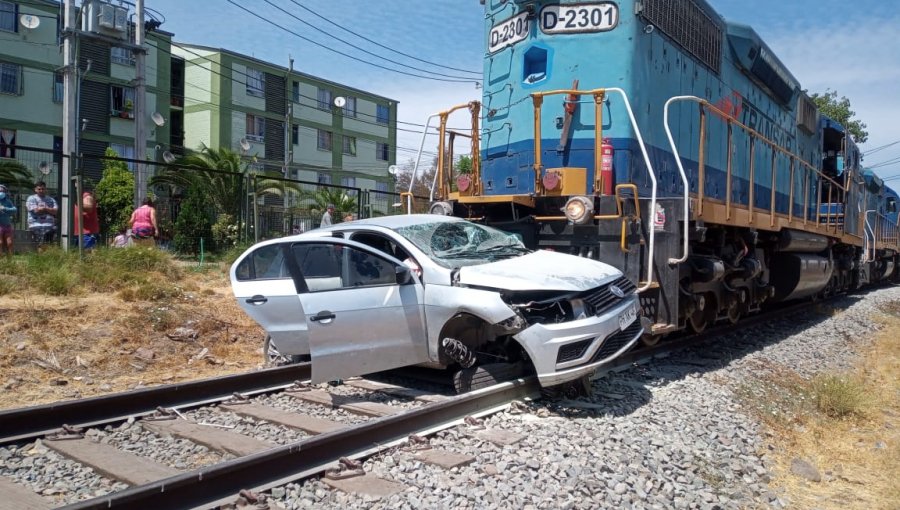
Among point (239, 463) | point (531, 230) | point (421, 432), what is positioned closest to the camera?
point (239, 463)

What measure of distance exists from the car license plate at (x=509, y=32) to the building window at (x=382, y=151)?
38.0m

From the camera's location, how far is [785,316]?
11945 mm

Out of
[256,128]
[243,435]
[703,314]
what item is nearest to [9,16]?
[256,128]

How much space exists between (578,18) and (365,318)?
4.41m

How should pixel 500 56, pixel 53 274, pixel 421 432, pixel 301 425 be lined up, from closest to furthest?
pixel 421 432
pixel 301 425
pixel 500 56
pixel 53 274

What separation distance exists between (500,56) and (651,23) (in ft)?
5.87

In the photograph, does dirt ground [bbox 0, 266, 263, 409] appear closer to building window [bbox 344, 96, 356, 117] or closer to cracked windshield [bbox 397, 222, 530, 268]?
cracked windshield [bbox 397, 222, 530, 268]

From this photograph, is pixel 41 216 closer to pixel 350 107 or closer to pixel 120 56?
pixel 120 56

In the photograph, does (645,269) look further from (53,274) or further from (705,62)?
(53,274)

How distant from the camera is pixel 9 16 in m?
28.0

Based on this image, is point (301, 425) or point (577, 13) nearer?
point (301, 425)

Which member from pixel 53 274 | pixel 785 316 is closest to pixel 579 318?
pixel 53 274

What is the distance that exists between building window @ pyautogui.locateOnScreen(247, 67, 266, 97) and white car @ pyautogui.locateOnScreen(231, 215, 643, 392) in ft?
112

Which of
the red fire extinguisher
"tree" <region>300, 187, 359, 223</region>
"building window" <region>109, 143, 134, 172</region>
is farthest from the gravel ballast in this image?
"building window" <region>109, 143, 134, 172</region>
